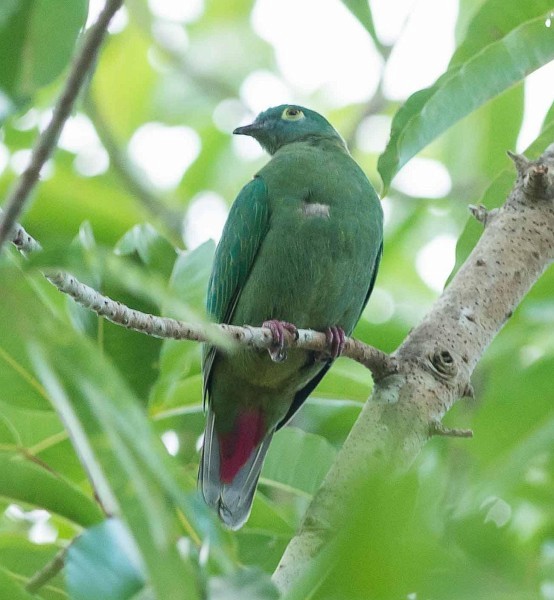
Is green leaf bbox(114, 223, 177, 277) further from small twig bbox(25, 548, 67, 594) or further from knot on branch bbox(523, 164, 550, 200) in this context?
knot on branch bbox(523, 164, 550, 200)

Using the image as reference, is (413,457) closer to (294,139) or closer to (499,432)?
(499,432)

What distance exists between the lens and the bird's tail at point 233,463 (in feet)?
12.9

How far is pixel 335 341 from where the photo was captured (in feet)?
11.6

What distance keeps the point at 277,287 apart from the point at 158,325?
1.59m

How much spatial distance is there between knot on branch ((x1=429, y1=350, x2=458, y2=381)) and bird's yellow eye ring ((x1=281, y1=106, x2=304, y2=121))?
2.57m

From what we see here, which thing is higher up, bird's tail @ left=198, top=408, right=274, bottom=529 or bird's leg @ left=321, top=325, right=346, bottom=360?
bird's leg @ left=321, top=325, right=346, bottom=360

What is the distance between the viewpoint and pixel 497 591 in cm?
121

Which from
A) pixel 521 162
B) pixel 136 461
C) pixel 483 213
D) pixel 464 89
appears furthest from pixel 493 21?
pixel 136 461

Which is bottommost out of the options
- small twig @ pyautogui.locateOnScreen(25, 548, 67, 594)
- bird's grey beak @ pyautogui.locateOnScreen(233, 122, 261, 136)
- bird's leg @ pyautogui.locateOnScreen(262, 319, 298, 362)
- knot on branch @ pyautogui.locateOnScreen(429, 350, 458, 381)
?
small twig @ pyautogui.locateOnScreen(25, 548, 67, 594)

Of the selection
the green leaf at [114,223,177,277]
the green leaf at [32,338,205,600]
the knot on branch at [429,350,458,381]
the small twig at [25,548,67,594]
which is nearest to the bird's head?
the green leaf at [114,223,177,277]

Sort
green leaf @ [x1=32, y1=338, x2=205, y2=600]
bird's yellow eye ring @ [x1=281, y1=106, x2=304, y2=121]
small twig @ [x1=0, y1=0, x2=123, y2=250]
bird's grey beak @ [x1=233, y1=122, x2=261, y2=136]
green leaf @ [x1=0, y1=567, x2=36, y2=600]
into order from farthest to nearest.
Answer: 1. bird's grey beak @ [x1=233, y1=122, x2=261, y2=136]
2. bird's yellow eye ring @ [x1=281, y1=106, x2=304, y2=121]
3. green leaf @ [x1=0, y1=567, x2=36, y2=600]
4. small twig @ [x1=0, y1=0, x2=123, y2=250]
5. green leaf @ [x1=32, y1=338, x2=205, y2=600]

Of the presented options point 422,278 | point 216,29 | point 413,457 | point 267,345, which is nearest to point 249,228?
point 267,345

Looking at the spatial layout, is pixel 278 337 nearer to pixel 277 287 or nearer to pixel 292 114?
pixel 277 287

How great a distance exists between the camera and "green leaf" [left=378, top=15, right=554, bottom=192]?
2.88 meters
